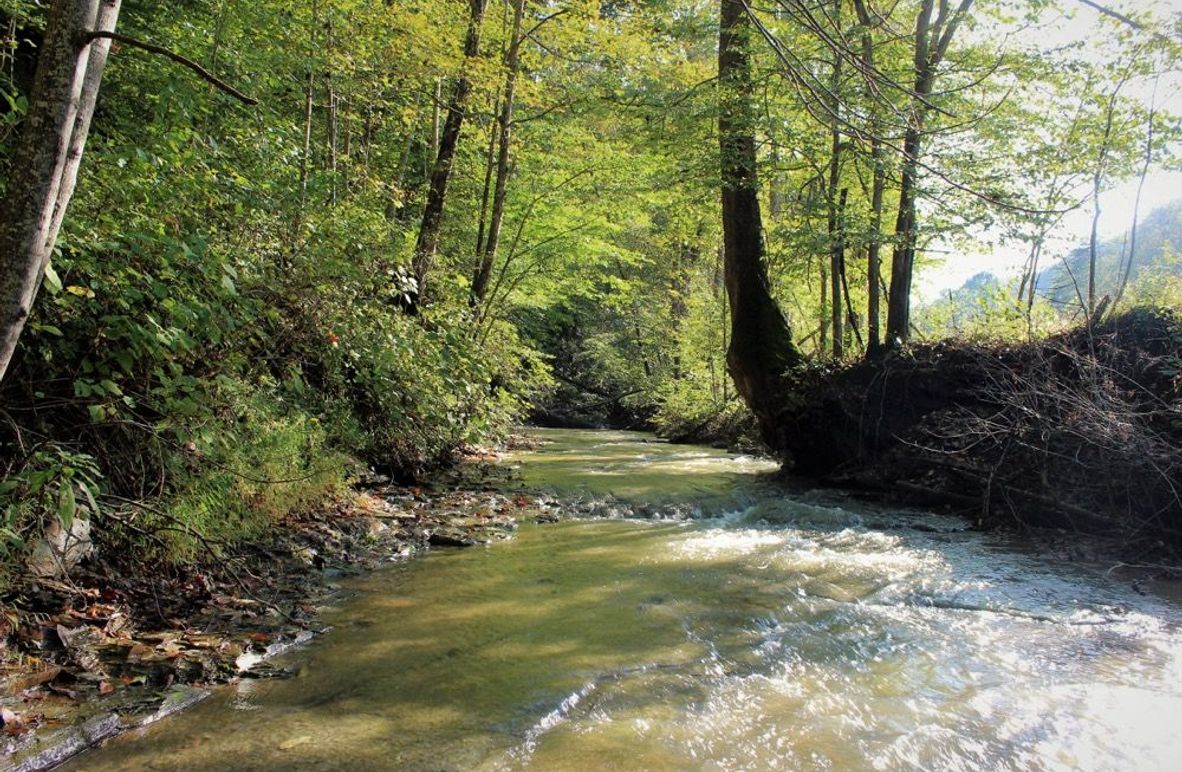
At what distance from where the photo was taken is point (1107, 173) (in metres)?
10.3

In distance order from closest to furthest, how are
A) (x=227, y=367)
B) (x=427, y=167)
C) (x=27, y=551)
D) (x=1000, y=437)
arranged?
(x=27, y=551) → (x=227, y=367) → (x=1000, y=437) → (x=427, y=167)

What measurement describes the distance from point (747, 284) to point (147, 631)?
30.9 ft

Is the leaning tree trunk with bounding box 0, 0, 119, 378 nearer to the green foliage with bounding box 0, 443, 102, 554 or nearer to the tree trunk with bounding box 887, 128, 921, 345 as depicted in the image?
the green foliage with bounding box 0, 443, 102, 554

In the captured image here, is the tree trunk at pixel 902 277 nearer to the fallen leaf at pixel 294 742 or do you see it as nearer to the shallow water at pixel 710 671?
the shallow water at pixel 710 671

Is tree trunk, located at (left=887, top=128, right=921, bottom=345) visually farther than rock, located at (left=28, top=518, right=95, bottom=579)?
Yes

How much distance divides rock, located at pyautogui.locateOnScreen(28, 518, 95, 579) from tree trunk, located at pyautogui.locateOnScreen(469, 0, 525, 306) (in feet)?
23.1

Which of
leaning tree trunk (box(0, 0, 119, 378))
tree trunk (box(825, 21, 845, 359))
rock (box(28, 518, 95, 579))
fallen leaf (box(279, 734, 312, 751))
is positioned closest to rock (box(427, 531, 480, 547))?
rock (box(28, 518, 95, 579))

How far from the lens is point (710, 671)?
12.3 feet

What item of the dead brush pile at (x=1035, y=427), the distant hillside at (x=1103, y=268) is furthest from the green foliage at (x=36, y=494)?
the distant hillside at (x=1103, y=268)

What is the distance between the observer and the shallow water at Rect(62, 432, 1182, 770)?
290 cm

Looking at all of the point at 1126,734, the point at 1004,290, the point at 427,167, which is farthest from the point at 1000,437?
the point at 427,167

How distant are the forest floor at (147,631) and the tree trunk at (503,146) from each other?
6.00m

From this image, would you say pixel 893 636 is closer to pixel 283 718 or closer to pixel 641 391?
pixel 283 718

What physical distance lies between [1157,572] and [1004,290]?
5.51m
